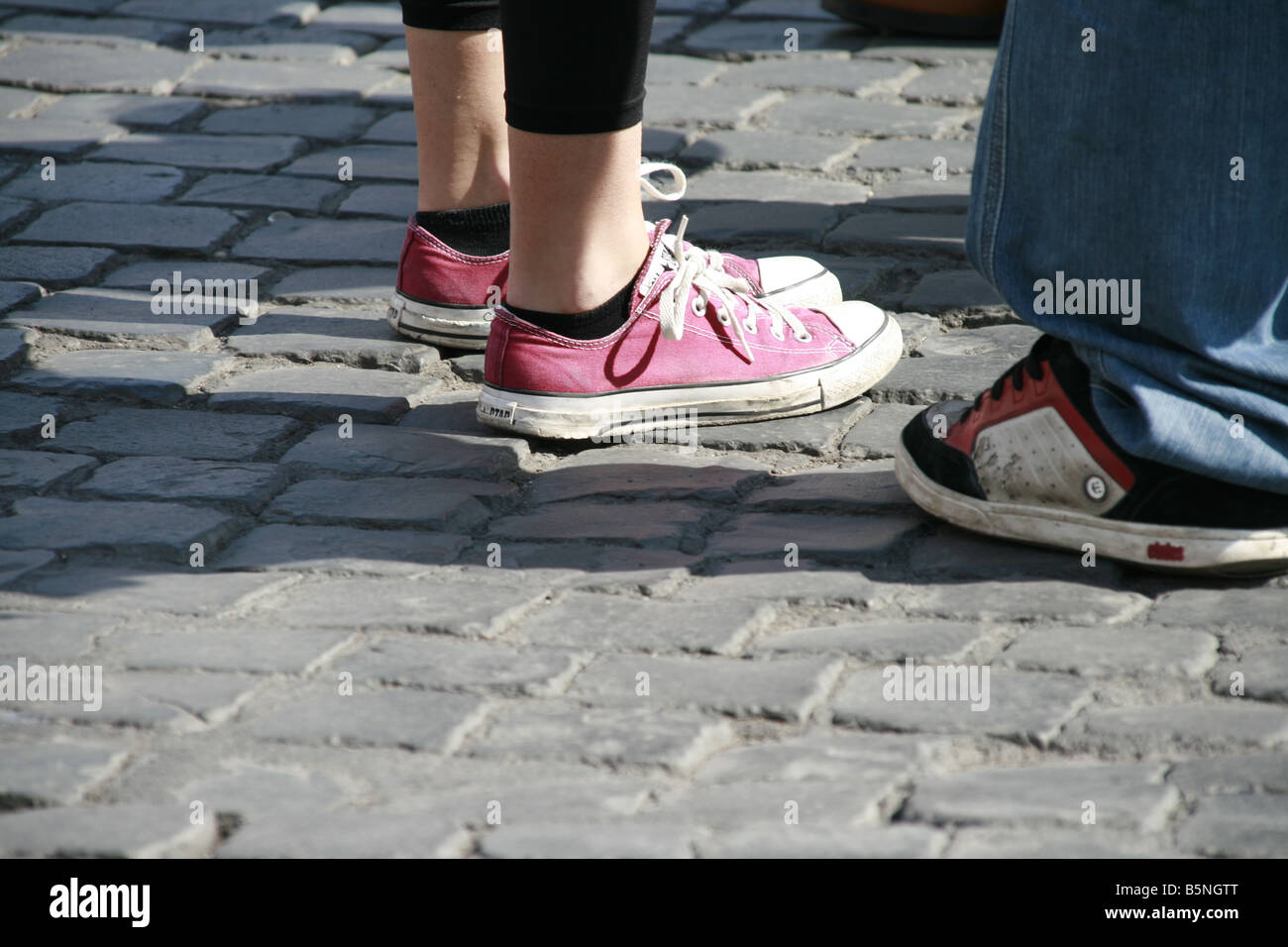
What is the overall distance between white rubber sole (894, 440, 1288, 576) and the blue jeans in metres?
0.09

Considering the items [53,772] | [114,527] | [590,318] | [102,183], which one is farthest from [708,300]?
Result: [102,183]

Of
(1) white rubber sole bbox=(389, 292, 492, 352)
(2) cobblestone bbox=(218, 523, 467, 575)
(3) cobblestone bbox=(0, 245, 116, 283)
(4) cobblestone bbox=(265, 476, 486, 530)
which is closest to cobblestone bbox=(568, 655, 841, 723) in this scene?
(2) cobblestone bbox=(218, 523, 467, 575)

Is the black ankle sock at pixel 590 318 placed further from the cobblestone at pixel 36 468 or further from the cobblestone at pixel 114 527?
the cobblestone at pixel 36 468

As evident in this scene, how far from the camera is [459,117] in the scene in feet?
9.58

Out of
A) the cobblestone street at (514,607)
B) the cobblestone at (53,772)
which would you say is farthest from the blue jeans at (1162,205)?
the cobblestone at (53,772)

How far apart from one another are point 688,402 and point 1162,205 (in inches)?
36.8

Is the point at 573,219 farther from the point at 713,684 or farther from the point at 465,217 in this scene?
the point at 713,684

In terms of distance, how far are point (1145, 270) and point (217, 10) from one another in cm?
428

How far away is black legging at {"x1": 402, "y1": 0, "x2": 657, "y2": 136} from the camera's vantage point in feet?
7.68

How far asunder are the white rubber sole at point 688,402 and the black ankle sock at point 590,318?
0.38 feet

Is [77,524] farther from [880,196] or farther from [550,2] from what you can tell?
[880,196]

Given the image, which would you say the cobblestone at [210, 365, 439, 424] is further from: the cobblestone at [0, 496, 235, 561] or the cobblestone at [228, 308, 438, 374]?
the cobblestone at [0, 496, 235, 561]

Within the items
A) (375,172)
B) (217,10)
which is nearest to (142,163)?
(375,172)

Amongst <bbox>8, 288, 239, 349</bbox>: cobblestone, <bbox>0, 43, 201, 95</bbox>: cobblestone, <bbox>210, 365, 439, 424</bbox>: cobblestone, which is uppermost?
<bbox>0, 43, 201, 95</bbox>: cobblestone
